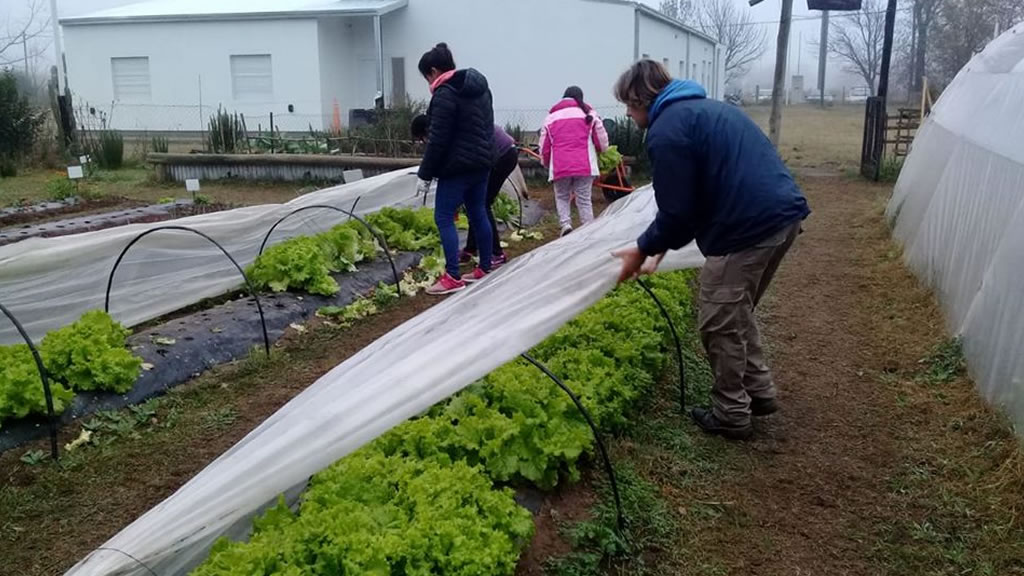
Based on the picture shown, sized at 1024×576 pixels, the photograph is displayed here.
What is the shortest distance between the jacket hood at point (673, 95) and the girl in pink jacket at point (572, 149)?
508cm

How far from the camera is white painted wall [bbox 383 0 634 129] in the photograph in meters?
22.0

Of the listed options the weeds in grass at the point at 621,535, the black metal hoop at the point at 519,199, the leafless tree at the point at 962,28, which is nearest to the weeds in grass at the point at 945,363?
the weeds in grass at the point at 621,535

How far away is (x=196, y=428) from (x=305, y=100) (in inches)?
777

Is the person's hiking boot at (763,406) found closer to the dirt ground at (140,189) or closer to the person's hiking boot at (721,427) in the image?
the person's hiking boot at (721,427)

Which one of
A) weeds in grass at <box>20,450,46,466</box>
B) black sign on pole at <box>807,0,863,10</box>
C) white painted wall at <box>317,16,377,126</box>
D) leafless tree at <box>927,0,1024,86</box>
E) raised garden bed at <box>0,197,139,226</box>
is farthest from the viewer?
leafless tree at <box>927,0,1024,86</box>

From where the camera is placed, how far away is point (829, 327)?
6457mm

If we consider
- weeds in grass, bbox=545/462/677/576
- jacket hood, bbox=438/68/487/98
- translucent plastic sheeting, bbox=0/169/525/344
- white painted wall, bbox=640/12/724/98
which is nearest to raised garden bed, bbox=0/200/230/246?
translucent plastic sheeting, bbox=0/169/525/344

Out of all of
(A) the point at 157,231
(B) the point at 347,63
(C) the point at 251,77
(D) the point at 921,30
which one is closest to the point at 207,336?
(A) the point at 157,231

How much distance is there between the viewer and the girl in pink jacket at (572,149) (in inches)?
359

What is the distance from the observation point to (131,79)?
24.7 meters

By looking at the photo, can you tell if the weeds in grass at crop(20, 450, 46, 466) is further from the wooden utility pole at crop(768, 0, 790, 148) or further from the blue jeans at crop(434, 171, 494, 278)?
the wooden utility pole at crop(768, 0, 790, 148)

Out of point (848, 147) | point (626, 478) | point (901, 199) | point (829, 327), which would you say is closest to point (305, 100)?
point (848, 147)

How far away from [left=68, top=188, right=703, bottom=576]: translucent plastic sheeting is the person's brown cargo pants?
1.92 ft

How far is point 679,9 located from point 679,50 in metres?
26.3
